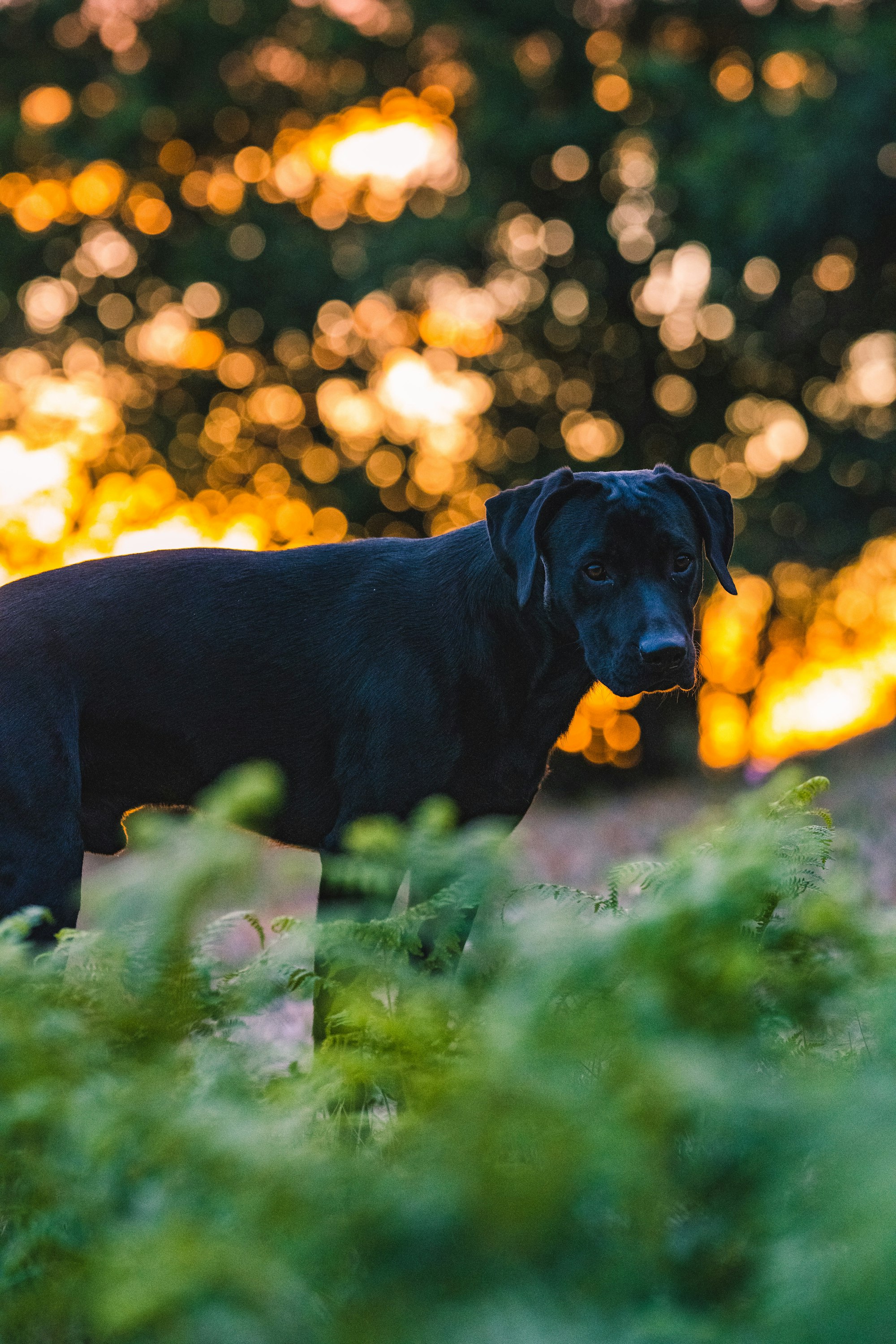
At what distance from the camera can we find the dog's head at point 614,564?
3.55 meters

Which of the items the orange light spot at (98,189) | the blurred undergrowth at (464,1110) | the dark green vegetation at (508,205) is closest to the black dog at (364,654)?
the blurred undergrowth at (464,1110)

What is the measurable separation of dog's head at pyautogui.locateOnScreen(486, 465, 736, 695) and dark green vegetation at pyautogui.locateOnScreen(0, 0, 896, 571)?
1254 cm

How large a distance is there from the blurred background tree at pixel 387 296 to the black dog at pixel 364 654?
13.3 metres

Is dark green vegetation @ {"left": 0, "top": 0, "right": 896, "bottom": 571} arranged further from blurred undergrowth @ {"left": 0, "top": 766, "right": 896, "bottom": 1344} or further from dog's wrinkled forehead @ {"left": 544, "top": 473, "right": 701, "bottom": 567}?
blurred undergrowth @ {"left": 0, "top": 766, "right": 896, "bottom": 1344}

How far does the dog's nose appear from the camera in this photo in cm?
349

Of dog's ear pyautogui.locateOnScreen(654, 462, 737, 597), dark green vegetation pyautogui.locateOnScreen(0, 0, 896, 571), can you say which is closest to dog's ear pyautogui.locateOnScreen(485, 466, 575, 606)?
dog's ear pyautogui.locateOnScreen(654, 462, 737, 597)

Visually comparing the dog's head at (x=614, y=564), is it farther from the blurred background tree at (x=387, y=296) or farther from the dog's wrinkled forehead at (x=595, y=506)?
the blurred background tree at (x=387, y=296)

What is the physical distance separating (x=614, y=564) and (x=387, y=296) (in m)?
15.2

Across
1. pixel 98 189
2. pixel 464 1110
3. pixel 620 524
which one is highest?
pixel 464 1110

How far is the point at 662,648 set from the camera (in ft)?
11.4

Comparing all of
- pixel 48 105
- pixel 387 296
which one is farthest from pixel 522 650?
pixel 48 105

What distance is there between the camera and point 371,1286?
0.97 meters

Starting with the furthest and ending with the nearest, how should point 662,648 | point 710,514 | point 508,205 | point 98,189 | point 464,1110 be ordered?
1. point 508,205
2. point 98,189
3. point 710,514
4. point 662,648
5. point 464,1110

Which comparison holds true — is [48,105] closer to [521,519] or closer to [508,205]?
[508,205]
